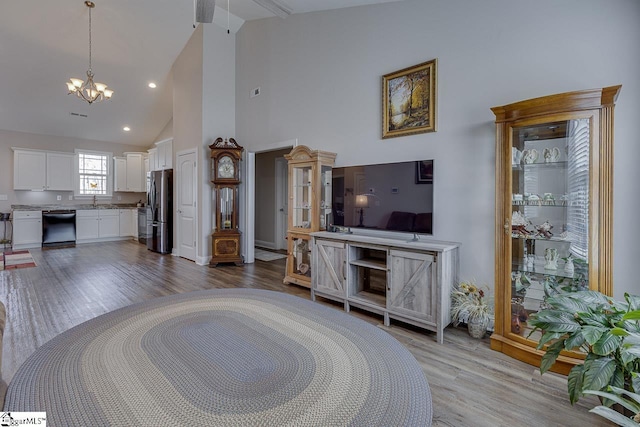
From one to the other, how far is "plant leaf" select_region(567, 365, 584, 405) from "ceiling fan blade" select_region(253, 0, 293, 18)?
4.23 metres

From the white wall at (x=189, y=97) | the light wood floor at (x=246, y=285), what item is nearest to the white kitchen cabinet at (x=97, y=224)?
the light wood floor at (x=246, y=285)

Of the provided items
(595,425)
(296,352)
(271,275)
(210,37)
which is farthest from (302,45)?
(595,425)

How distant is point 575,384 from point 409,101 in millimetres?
2606

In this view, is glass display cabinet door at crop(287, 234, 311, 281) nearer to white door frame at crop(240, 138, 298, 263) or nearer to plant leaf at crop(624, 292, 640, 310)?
white door frame at crop(240, 138, 298, 263)

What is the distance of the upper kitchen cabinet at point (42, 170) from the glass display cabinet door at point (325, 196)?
739 cm

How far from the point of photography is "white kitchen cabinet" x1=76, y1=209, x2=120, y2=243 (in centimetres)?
732

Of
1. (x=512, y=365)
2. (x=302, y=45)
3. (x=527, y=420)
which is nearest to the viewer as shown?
(x=527, y=420)

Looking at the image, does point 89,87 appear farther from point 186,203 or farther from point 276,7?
point 276,7

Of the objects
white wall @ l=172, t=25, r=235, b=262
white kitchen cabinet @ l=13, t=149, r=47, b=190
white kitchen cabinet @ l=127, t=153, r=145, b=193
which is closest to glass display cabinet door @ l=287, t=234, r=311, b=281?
white wall @ l=172, t=25, r=235, b=262

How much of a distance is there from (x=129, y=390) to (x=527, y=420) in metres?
1.95

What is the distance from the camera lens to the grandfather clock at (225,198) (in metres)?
5.04

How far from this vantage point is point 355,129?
11.5 feet

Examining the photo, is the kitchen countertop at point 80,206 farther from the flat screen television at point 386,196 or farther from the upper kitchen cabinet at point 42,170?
the flat screen television at point 386,196

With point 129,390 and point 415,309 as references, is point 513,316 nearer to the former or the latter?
point 415,309
